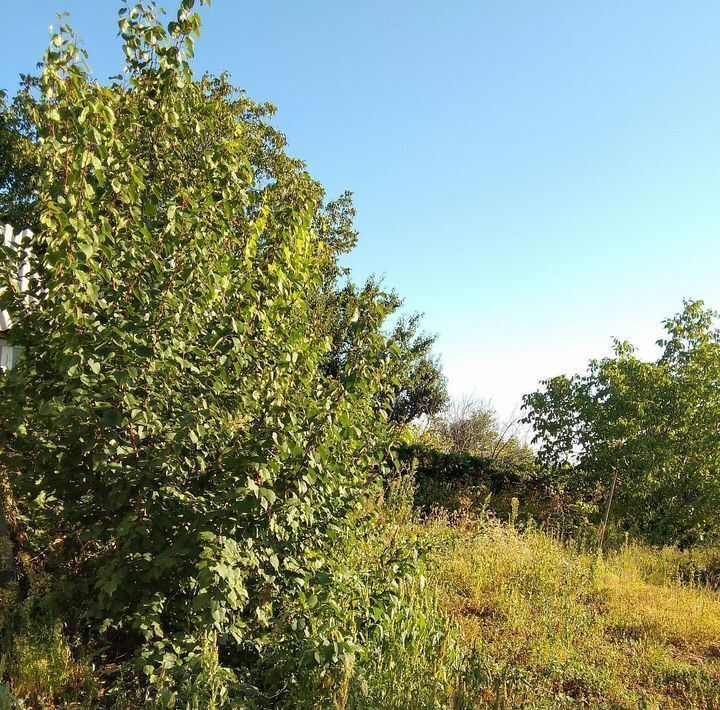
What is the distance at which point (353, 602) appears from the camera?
3217 millimetres

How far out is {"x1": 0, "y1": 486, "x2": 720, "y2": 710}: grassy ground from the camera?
295cm

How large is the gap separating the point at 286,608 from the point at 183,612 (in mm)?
567

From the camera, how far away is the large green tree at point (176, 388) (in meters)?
2.67

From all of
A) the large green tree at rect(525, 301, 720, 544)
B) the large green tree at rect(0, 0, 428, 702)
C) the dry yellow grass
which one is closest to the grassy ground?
the dry yellow grass

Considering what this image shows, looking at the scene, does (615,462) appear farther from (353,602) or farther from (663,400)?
(353,602)

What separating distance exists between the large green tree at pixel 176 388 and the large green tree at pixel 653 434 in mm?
6783

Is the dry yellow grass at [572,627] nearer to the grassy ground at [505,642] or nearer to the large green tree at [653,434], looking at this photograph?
the grassy ground at [505,642]

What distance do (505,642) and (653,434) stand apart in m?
6.25

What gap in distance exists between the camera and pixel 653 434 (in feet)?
30.0

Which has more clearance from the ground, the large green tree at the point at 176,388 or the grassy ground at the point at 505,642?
the large green tree at the point at 176,388

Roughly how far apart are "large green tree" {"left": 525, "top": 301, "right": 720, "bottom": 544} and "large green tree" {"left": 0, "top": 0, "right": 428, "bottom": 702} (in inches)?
267

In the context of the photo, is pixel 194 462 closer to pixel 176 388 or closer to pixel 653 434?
pixel 176 388

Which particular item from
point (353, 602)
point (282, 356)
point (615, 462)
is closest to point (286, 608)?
point (353, 602)

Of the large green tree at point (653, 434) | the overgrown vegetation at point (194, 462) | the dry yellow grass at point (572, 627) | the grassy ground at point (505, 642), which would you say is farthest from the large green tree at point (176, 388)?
the large green tree at point (653, 434)
